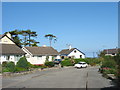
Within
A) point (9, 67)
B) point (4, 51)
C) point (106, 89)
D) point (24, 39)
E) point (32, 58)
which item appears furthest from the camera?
point (24, 39)

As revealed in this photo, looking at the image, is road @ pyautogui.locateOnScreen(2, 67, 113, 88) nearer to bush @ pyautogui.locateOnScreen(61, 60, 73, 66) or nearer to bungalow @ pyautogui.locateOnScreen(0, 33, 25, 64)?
bungalow @ pyautogui.locateOnScreen(0, 33, 25, 64)

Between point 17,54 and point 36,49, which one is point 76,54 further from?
point 17,54

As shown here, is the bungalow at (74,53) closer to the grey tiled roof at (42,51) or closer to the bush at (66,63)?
the grey tiled roof at (42,51)

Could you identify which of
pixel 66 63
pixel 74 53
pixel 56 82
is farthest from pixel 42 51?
pixel 56 82

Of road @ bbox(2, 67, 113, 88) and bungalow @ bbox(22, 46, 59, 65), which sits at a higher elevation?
bungalow @ bbox(22, 46, 59, 65)

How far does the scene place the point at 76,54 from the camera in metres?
66.4

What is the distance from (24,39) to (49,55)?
1985 cm

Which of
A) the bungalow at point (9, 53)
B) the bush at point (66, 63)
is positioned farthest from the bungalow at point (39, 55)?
the bungalow at point (9, 53)

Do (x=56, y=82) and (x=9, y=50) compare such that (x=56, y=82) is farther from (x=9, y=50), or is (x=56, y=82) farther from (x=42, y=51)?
(x=42, y=51)

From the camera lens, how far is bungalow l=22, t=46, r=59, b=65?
51.7 m

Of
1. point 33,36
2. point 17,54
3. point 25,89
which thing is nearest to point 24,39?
point 33,36

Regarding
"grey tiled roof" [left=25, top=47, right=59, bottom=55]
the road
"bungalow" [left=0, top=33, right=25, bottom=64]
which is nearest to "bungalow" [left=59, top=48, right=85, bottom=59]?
"grey tiled roof" [left=25, top=47, right=59, bottom=55]

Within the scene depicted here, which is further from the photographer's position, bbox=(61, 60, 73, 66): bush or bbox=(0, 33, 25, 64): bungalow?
bbox=(61, 60, 73, 66): bush

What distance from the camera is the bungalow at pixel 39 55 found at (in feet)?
170
